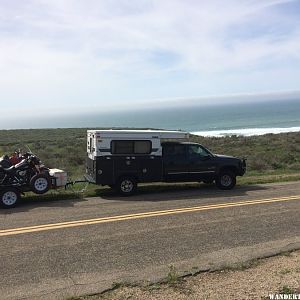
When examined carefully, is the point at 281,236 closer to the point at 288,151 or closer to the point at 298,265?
the point at 298,265

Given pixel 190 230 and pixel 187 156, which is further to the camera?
pixel 187 156

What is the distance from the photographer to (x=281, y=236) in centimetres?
909

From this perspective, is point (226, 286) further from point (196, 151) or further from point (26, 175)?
point (196, 151)

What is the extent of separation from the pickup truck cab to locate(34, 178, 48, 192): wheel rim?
2.03 metres

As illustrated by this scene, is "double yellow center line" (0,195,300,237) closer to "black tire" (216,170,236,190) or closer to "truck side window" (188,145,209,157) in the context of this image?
"black tire" (216,170,236,190)

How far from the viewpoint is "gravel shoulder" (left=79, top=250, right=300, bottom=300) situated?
19.8ft

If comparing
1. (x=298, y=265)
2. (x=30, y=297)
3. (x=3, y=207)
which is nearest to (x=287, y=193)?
(x=298, y=265)

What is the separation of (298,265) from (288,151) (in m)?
27.0

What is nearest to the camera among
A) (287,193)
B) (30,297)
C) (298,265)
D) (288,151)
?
(30,297)

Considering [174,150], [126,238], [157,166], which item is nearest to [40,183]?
[157,166]

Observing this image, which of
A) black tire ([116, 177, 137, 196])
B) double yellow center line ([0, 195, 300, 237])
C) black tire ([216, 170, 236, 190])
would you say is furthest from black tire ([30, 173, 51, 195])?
black tire ([216, 170, 236, 190])

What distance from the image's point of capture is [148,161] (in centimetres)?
1560

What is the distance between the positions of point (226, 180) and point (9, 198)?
772 centimetres

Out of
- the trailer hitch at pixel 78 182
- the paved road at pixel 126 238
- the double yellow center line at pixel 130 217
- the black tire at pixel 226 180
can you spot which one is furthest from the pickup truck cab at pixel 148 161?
the double yellow center line at pixel 130 217
